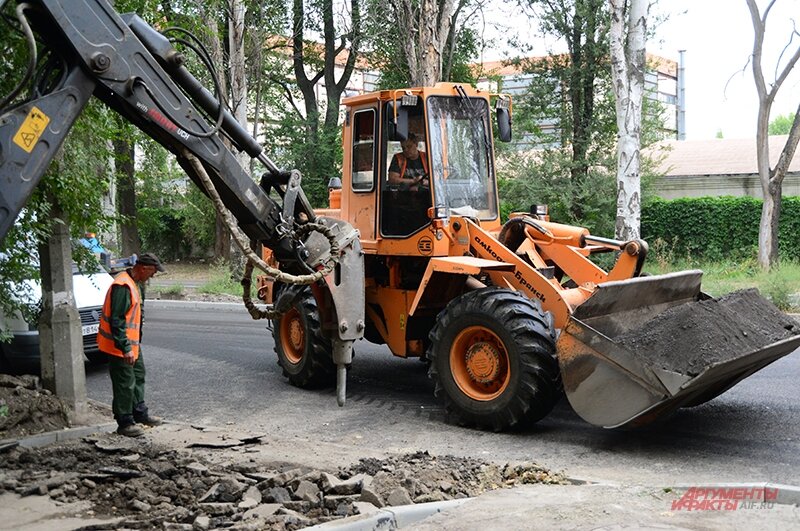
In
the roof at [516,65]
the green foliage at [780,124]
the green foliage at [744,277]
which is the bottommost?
the green foliage at [744,277]

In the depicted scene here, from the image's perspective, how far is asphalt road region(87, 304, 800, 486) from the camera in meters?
6.82

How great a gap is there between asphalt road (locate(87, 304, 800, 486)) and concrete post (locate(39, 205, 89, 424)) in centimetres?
118

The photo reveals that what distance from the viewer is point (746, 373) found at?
7.77 metres

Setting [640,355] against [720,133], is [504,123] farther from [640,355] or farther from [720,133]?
[720,133]

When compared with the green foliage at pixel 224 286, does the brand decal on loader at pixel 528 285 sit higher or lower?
higher

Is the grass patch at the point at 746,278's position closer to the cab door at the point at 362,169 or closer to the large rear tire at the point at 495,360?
A: the cab door at the point at 362,169

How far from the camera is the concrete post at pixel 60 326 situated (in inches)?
323

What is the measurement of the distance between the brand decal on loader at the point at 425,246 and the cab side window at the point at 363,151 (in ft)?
2.98

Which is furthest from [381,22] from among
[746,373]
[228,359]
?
[746,373]

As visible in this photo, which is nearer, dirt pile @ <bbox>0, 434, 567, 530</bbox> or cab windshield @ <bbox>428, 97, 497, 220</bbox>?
dirt pile @ <bbox>0, 434, 567, 530</bbox>

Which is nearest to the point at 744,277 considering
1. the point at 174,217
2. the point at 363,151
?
the point at 363,151

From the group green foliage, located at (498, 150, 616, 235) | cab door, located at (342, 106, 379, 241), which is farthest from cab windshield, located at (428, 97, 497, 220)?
green foliage, located at (498, 150, 616, 235)

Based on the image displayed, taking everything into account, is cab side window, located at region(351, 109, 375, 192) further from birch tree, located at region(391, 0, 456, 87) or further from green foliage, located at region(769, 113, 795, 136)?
green foliage, located at region(769, 113, 795, 136)

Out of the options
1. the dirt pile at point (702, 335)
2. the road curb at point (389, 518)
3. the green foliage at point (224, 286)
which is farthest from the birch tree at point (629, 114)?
the road curb at point (389, 518)
